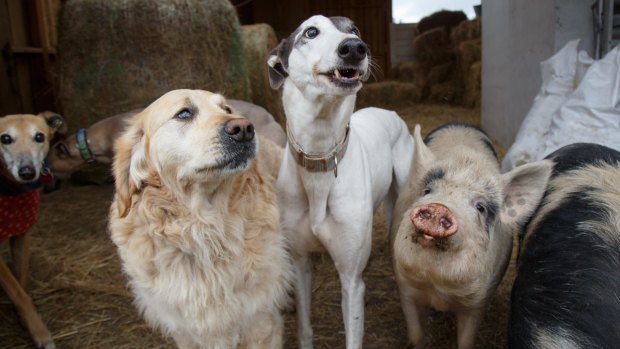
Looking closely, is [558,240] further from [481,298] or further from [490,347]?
[490,347]

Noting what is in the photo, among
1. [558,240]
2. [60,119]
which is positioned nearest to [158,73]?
[60,119]

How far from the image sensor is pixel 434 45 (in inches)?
560

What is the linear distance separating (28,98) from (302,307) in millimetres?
8389

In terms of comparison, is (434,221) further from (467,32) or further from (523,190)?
(467,32)

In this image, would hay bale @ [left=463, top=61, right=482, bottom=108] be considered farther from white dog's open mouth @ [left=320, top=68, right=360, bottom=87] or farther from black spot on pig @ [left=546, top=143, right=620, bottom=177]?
white dog's open mouth @ [left=320, top=68, right=360, bottom=87]

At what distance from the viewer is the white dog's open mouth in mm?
2379

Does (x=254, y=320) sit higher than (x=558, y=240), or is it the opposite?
(x=558, y=240)

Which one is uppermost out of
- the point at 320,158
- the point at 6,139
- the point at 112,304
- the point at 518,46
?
the point at 518,46

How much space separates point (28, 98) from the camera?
940 cm

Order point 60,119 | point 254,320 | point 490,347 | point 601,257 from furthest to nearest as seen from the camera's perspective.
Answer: point 60,119 < point 490,347 < point 254,320 < point 601,257

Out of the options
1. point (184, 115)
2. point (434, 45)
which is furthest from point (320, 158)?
point (434, 45)

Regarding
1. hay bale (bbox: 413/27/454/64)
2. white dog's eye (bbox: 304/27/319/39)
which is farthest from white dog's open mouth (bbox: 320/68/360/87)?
hay bale (bbox: 413/27/454/64)

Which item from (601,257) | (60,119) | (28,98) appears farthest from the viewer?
(28,98)

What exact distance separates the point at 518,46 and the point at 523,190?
4.89 meters
